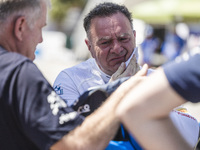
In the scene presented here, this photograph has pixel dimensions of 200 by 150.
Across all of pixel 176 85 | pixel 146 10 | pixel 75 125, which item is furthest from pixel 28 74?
pixel 146 10

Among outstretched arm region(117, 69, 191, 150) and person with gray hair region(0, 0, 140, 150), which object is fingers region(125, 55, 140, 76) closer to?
person with gray hair region(0, 0, 140, 150)

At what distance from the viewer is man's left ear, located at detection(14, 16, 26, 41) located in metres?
1.54

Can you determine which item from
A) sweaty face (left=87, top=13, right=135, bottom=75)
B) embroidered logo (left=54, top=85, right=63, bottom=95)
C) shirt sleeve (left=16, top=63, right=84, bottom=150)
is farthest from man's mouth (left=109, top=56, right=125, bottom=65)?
shirt sleeve (left=16, top=63, right=84, bottom=150)

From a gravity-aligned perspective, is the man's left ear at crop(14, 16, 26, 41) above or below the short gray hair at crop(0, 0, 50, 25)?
below

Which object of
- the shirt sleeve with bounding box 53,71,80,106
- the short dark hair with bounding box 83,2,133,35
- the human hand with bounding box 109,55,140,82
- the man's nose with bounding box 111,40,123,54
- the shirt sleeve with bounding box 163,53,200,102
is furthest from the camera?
the short dark hair with bounding box 83,2,133,35

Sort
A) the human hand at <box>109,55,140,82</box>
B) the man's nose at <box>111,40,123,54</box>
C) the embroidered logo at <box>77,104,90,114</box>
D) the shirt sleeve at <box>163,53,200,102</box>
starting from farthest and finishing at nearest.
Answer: the man's nose at <box>111,40,123,54</box>, the human hand at <box>109,55,140,82</box>, the embroidered logo at <box>77,104,90,114</box>, the shirt sleeve at <box>163,53,200,102</box>

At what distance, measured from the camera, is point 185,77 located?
1098 millimetres

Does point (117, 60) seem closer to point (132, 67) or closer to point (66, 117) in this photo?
point (132, 67)

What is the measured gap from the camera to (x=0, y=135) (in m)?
1.47

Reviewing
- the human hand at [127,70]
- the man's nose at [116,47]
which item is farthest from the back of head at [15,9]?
the man's nose at [116,47]

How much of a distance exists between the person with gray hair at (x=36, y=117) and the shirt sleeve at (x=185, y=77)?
307mm

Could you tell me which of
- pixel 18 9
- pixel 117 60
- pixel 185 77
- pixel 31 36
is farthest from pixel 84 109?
pixel 117 60

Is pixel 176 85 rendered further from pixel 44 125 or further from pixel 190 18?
pixel 190 18

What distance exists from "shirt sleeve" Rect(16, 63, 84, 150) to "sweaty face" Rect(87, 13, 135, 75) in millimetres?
1013
